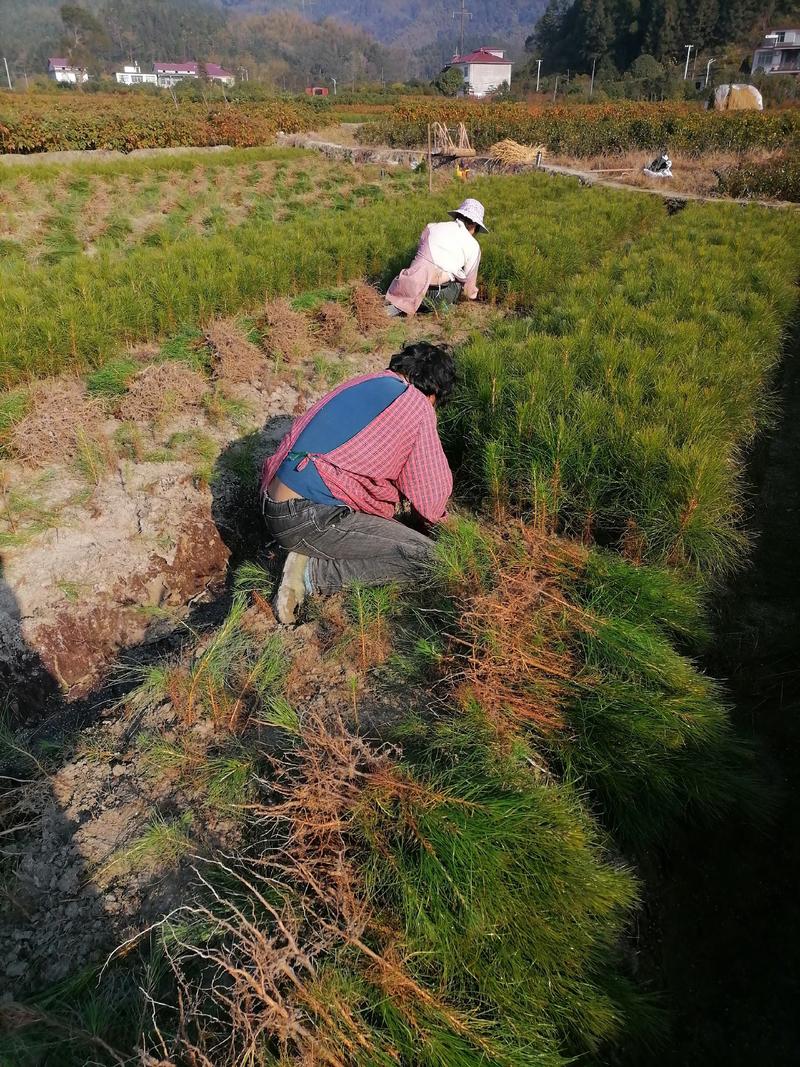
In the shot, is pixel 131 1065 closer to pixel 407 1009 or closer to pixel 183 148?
pixel 407 1009

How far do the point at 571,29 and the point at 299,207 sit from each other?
66.3 metres

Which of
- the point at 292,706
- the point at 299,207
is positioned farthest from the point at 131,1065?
the point at 299,207

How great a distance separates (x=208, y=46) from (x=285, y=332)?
13069 centimetres

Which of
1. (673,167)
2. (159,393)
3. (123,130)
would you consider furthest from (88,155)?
(159,393)

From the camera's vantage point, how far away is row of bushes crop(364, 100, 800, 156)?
1680cm

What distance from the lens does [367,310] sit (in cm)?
589

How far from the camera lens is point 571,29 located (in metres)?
60.6

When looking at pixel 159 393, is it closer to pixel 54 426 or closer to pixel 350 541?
pixel 54 426

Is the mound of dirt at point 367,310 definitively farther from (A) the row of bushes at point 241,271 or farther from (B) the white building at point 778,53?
(B) the white building at point 778,53

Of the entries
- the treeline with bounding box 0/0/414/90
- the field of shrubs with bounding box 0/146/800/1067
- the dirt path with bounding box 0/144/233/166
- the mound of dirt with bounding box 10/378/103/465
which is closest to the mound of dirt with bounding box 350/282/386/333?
the field of shrubs with bounding box 0/146/800/1067

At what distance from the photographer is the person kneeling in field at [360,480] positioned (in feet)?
8.91

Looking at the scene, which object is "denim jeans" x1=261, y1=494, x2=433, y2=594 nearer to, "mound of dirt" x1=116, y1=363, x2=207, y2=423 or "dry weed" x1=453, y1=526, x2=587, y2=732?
"dry weed" x1=453, y1=526, x2=587, y2=732

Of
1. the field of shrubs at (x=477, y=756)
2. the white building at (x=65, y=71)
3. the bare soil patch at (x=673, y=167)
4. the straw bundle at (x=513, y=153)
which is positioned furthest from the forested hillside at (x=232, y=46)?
the field of shrubs at (x=477, y=756)

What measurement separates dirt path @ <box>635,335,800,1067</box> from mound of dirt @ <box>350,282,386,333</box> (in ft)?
14.1
